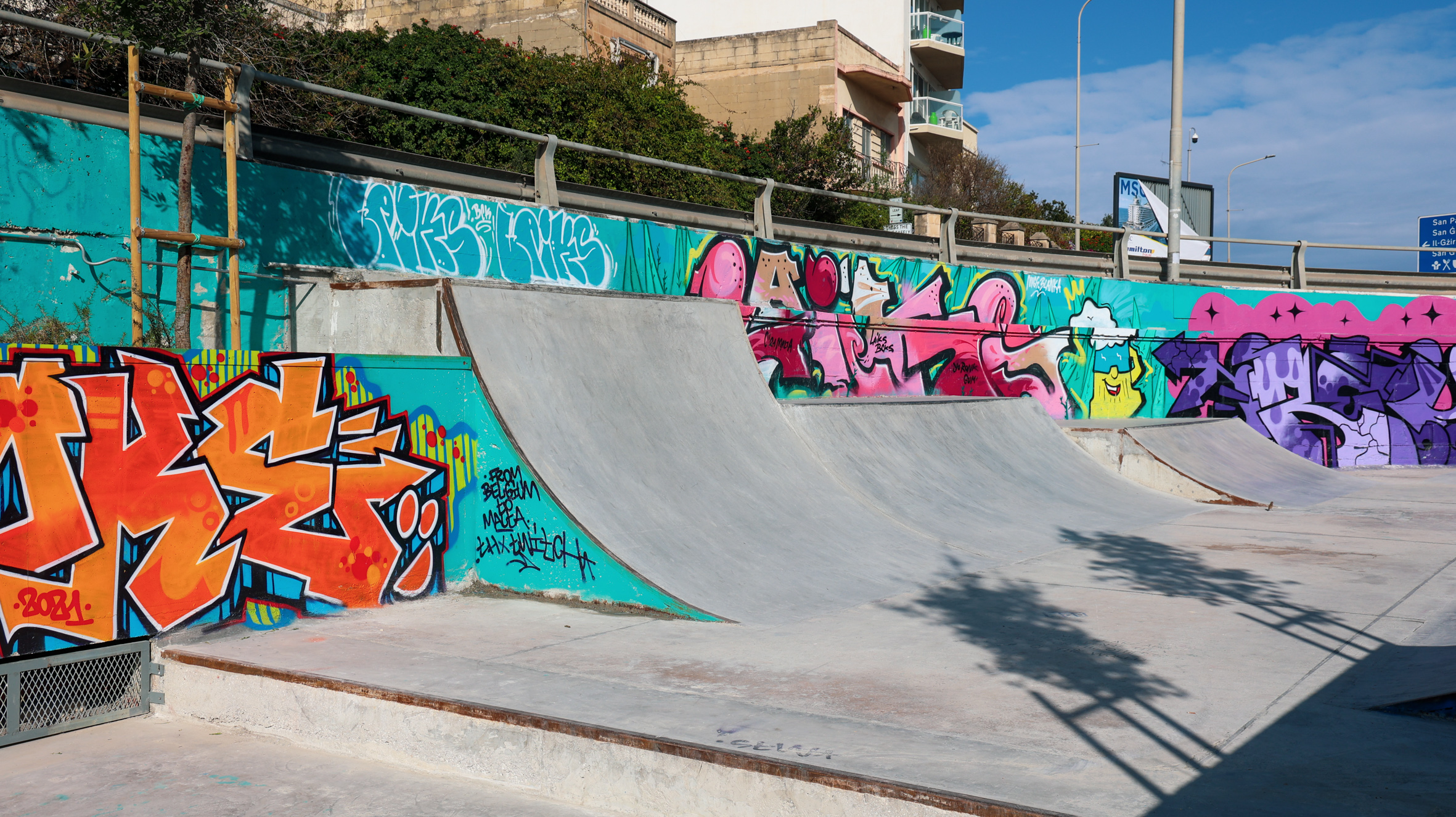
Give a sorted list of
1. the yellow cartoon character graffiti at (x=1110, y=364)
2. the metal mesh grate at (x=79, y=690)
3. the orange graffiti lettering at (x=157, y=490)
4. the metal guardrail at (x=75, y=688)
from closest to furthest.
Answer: the metal guardrail at (x=75, y=688) → the metal mesh grate at (x=79, y=690) → the orange graffiti lettering at (x=157, y=490) → the yellow cartoon character graffiti at (x=1110, y=364)

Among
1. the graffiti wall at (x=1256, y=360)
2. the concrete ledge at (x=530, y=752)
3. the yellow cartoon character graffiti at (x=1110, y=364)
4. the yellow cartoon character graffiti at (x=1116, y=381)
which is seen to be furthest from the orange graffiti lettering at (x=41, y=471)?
the yellow cartoon character graffiti at (x=1116, y=381)

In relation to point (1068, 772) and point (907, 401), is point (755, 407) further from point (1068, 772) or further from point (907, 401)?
point (1068, 772)

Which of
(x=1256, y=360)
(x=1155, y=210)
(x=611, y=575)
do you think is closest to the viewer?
(x=611, y=575)

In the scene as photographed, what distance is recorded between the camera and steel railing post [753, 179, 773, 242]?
44.4 feet

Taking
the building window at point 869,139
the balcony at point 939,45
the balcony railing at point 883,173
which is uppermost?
the balcony at point 939,45

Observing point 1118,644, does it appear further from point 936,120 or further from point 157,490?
point 936,120

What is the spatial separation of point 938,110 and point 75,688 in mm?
40775

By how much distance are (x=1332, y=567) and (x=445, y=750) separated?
7387 mm

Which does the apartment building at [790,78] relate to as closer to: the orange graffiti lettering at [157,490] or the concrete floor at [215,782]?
the orange graffiti lettering at [157,490]

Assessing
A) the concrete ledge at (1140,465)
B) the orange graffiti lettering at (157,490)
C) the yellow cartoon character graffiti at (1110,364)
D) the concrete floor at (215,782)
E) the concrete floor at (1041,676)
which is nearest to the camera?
the concrete floor at (1041,676)

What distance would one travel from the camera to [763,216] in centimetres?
1361

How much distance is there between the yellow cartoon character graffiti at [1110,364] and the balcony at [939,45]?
79.1ft

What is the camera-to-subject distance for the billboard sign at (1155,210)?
97.2 ft

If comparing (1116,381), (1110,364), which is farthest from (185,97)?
(1116,381)
